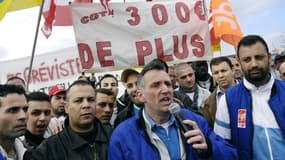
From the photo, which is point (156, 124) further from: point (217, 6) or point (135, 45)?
point (217, 6)

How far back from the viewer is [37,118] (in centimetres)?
387

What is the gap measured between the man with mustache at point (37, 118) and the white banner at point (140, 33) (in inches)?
43.8

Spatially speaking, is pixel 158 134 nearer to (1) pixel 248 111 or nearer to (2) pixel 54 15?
(1) pixel 248 111

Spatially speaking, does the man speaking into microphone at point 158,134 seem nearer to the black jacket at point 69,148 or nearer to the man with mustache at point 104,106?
the black jacket at point 69,148

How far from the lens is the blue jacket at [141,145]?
251 centimetres

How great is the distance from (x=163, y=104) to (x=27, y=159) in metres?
1.17

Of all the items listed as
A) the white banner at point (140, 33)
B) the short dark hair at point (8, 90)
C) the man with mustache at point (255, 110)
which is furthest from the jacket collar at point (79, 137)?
the white banner at point (140, 33)

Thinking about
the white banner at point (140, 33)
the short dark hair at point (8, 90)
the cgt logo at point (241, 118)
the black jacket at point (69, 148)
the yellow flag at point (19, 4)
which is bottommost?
the black jacket at point (69, 148)

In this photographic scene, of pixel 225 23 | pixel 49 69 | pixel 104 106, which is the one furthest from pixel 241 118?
pixel 49 69

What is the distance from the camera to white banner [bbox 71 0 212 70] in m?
5.00

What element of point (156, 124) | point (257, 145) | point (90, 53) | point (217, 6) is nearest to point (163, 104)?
point (156, 124)

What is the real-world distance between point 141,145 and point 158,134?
0.17 m

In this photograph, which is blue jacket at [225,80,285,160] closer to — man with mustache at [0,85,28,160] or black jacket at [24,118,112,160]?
black jacket at [24,118,112,160]

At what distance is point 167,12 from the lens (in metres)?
5.23
